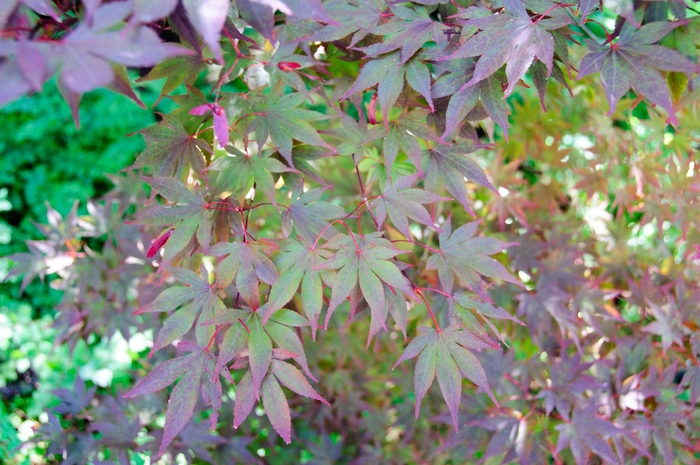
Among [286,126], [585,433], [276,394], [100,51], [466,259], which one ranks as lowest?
[585,433]

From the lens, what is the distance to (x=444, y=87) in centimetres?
98

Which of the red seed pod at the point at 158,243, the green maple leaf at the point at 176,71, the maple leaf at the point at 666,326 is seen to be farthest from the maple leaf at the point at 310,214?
the maple leaf at the point at 666,326

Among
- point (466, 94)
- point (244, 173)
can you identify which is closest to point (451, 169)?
point (466, 94)

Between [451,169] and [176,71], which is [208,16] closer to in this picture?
[176,71]

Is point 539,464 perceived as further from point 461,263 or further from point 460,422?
point 461,263

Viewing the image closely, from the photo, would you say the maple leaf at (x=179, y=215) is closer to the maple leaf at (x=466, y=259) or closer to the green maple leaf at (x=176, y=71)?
the green maple leaf at (x=176, y=71)

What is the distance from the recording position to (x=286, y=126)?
3.46ft

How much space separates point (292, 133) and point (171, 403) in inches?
22.1

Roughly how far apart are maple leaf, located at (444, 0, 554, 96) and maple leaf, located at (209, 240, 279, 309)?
477mm

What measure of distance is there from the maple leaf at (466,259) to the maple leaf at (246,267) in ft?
1.14

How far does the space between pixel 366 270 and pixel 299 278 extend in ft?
0.41

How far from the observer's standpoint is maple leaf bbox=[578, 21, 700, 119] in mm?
839

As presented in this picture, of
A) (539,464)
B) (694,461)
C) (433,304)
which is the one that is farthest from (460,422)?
(694,461)

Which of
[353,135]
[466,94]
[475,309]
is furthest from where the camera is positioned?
[353,135]
